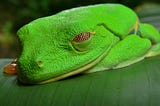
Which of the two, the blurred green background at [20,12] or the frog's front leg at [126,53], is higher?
the frog's front leg at [126,53]

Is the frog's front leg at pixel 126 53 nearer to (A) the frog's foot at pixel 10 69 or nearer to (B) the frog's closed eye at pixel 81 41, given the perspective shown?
(B) the frog's closed eye at pixel 81 41

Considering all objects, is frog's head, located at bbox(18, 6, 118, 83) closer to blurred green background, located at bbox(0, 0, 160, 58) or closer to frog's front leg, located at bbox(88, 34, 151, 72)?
frog's front leg, located at bbox(88, 34, 151, 72)

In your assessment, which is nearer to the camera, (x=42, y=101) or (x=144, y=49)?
(x=42, y=101)

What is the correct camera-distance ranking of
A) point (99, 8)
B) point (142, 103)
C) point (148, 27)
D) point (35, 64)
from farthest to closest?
point (148, 27) < point (99, 8) < point (35, 64) < point (142, 103)

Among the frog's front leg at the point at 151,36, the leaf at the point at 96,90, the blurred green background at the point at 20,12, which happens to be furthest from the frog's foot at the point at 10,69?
the blurred green background at the point at 20,12

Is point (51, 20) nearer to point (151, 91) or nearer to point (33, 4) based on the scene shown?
point (151, 91)

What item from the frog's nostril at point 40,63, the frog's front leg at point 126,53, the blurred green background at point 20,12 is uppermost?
the frog's nostril at point 40,63

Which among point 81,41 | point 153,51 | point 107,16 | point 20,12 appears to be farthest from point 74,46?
point 20,12

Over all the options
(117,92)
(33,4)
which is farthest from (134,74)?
(33,4)
